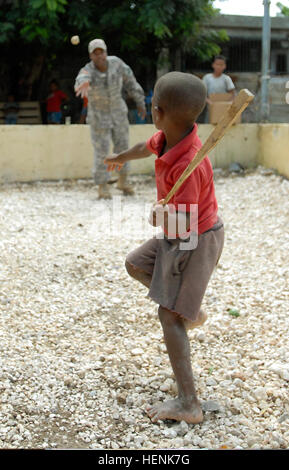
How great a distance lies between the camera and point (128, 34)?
35.5 ft

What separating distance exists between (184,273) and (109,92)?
15.6 ft

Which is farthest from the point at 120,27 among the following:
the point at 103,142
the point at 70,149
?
the point at 103,142

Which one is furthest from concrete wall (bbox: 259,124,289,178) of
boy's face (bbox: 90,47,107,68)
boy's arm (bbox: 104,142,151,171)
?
boy's arm (bbox: 104,142,151,171)

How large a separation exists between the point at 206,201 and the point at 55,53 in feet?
35.2

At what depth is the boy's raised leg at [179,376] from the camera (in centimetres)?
226

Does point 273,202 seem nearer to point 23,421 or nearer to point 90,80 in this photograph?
point 90,80

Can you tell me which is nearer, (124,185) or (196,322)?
(196,322)

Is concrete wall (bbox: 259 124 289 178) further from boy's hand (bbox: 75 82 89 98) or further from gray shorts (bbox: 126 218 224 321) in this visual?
gray shorts (bbox: 126 218 224 321)

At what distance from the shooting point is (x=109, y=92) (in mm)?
6570

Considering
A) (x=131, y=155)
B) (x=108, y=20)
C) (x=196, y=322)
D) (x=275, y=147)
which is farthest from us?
(x=108, y=20)

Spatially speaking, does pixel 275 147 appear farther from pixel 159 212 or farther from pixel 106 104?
pixel 159 212

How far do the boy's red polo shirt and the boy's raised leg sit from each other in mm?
395

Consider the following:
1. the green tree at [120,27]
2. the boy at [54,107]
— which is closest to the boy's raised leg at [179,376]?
the green tree at [120,27]

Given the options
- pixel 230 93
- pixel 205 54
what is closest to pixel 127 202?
pixel 230 93
